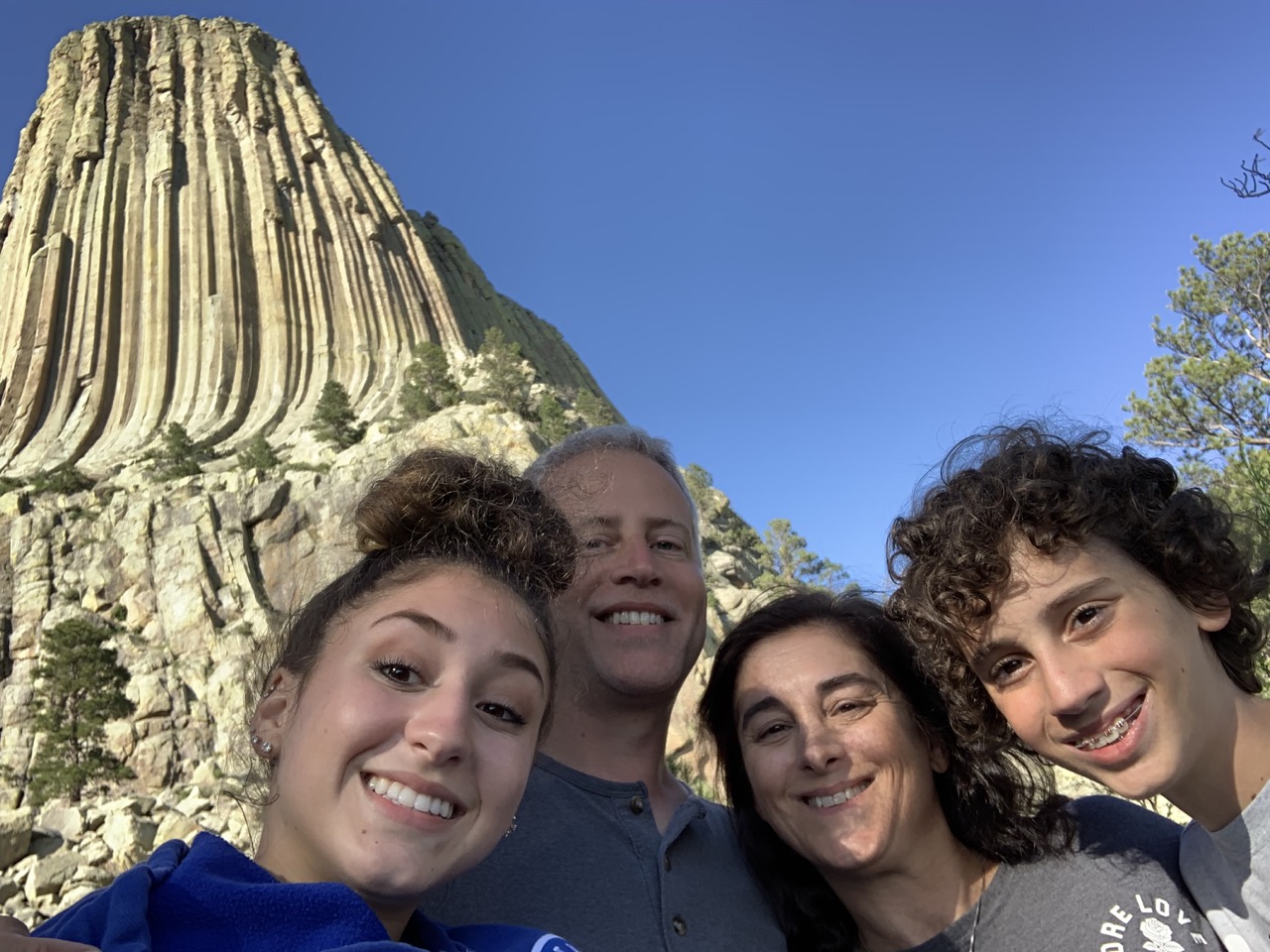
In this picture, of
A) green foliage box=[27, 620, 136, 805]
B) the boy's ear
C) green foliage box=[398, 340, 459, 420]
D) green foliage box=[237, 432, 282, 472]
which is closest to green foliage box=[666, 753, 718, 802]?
the boy's ear

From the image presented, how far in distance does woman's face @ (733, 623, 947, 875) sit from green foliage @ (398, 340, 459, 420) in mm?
27292

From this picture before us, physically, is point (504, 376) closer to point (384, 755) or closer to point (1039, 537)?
point (1039, 537)

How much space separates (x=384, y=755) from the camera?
1.78 metres

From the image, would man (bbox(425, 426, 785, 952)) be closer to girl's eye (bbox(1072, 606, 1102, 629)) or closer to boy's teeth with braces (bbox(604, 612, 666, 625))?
boy's teeth with braces (bbox(604, 612, 666, 625))

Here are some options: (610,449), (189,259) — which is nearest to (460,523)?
(610,449)

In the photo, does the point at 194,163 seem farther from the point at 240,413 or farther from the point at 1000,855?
the point at 1000,855

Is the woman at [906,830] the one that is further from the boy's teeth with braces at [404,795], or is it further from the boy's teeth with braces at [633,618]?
the boy's teeth with braces at [404,795]

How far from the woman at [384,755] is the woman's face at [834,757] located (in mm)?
991

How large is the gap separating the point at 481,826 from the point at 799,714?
4.53ft

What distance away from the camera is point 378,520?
90.6 inches

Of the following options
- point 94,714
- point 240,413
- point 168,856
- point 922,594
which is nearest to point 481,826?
point 168,856

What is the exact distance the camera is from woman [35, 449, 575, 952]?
1.55 metres

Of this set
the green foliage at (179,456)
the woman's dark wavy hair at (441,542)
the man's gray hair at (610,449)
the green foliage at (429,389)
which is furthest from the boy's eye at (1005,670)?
the green foliage at (179,456)

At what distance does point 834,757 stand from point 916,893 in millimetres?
539
